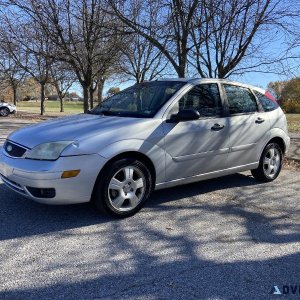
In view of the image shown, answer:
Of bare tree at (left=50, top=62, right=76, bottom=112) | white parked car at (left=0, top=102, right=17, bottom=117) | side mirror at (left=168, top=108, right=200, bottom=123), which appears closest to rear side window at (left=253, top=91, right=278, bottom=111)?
side mirror at (left=168, top=108, right=200, bottom=123)

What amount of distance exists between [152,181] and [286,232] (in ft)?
5.39

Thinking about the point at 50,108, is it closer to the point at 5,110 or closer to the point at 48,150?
the point at 5,110

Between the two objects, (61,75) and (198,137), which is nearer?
(198,137)

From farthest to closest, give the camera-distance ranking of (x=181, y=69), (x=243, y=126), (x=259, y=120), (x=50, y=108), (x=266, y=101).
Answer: (x=50, y=108) < (x=181, y=69) < (x=266, y=101) < (x=259, y=120) < (x=243, y=126)

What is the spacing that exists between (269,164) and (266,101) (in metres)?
1.03

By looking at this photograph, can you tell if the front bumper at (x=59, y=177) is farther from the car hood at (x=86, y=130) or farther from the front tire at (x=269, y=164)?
the front tire at (x=269, y=164)

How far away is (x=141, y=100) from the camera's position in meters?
5.43

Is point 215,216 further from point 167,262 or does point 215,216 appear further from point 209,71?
point 209,71

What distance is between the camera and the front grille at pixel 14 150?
4.49m

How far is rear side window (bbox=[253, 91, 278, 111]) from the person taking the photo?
6.38 metres

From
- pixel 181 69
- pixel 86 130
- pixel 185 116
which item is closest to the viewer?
pixel 86 130

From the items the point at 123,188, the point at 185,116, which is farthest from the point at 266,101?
the point at 123,188

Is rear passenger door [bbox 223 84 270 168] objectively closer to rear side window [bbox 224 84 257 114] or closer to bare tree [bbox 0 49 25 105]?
rear side window [bbox 224 84 257 114]

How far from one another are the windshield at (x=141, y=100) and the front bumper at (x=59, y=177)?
1.09m
